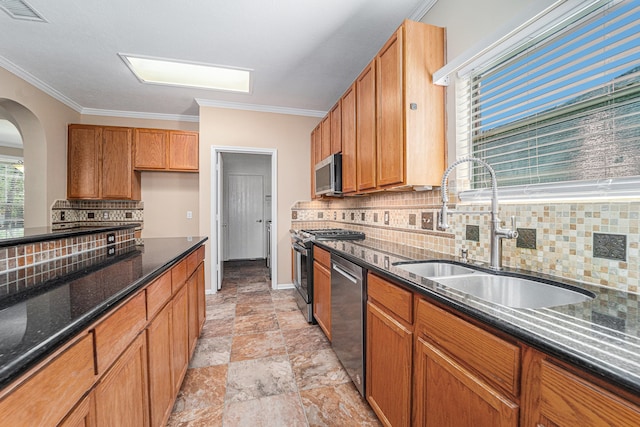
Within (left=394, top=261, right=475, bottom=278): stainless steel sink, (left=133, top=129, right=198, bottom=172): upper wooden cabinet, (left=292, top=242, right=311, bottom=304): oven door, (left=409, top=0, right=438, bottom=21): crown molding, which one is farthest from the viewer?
(left=133, top=129, right=198, bottom=172): upper wooden cabinet

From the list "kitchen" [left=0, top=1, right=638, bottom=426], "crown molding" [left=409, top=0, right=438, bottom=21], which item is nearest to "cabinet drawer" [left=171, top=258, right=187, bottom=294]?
"kitchen" [left=0, top=1, right=638, bottom=426]

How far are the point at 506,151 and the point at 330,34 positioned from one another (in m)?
1.70

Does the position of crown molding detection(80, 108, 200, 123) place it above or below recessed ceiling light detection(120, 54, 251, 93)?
below

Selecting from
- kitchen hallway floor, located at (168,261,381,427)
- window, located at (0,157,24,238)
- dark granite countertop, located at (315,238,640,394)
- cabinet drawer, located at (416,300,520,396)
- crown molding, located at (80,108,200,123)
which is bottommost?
kitchen hallway floor, located at (168,261,381,427)

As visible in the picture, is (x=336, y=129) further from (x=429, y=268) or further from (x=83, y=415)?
(x=83, y=415)

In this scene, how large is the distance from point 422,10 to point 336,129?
1.26 metres

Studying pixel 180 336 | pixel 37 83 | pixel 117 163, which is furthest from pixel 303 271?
pixel 37 83

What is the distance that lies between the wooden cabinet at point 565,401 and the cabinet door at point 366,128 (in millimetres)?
1635

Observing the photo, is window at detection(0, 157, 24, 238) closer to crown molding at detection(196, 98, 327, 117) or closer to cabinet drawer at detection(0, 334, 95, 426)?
crown molding at detection(196, 98, 327, 117)

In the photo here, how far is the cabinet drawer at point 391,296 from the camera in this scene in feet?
3.78

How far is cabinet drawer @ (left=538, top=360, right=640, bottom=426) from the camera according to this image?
0.50 meters

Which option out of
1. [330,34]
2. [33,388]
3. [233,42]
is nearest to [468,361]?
[33,388]

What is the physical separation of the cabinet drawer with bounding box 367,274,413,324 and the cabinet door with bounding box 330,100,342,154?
1.77 m

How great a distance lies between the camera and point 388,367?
4.32 feet
